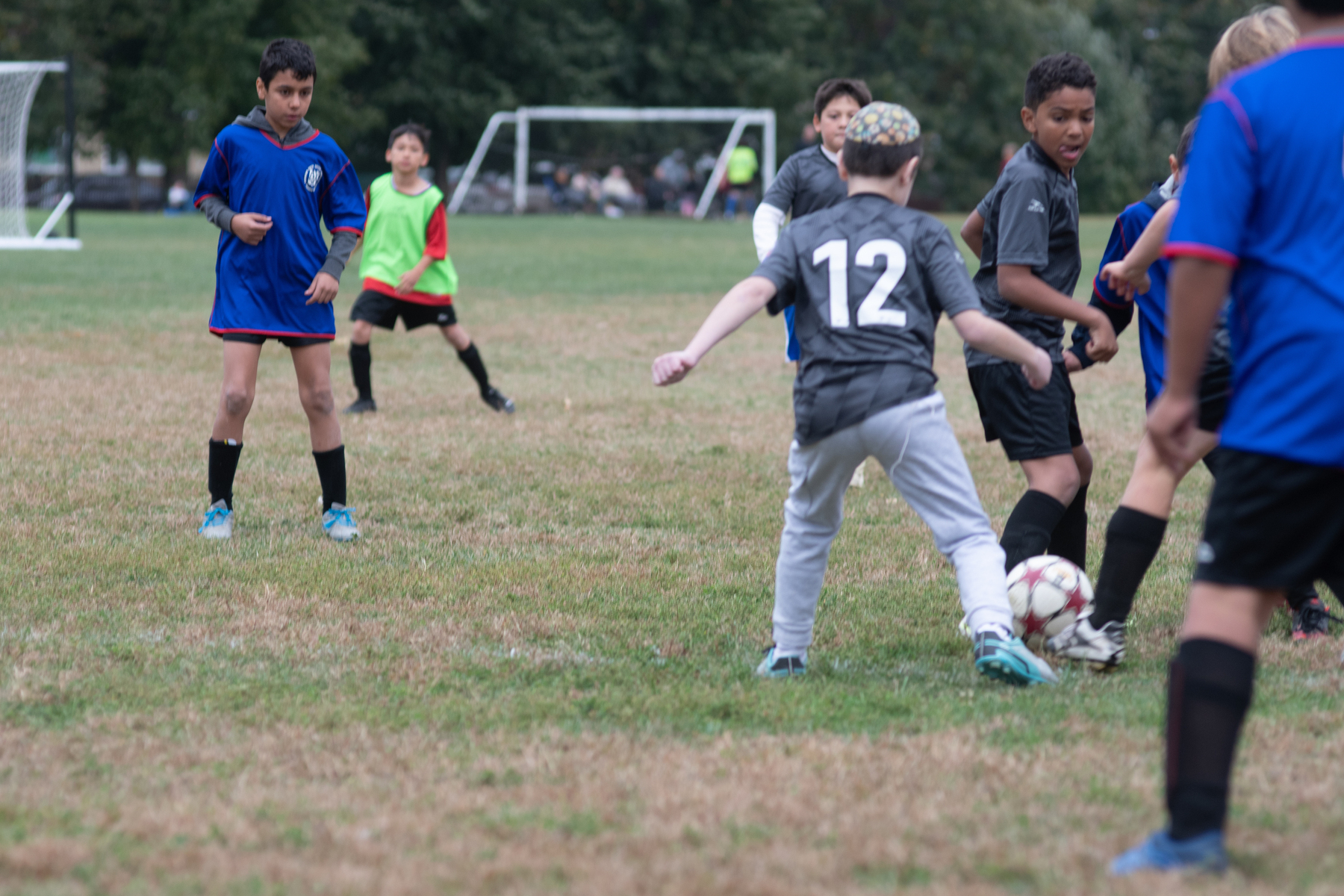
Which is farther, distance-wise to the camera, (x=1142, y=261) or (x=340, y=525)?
(x=340, y=525)

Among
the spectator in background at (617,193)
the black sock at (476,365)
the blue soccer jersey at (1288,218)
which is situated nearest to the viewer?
the blue soccer jersey at (1288,218)

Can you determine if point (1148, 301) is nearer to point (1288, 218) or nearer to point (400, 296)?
point (1288, 218)

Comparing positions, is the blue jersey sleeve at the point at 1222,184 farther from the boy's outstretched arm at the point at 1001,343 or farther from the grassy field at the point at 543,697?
the grassy field at the point at 543,697

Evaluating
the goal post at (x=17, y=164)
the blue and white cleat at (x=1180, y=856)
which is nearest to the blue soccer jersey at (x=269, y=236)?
the blue and white cleat at (x=1180, y=856)

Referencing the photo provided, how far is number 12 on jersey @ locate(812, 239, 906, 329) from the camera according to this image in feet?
12.4

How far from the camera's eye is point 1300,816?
3049 mm

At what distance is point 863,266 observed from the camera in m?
3.80

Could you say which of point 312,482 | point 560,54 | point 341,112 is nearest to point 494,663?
point 312,482

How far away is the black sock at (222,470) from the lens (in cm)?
596

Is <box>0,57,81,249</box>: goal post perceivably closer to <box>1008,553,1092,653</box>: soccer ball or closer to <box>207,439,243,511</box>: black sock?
<box>207,439,243,511</box>: black sock

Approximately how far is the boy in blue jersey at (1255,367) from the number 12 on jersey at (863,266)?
1.16 metres

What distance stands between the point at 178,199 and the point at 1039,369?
50294 millimetres

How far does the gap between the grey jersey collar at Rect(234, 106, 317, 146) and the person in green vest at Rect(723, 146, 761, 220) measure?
117 ft

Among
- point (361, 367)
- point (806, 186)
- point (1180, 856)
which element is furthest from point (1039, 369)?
point (361, 367)
